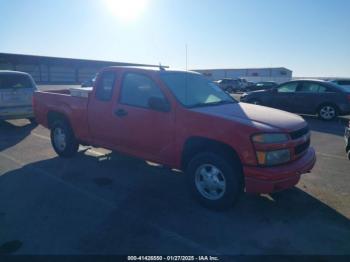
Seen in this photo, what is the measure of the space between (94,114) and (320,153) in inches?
207

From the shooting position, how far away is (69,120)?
6.57m

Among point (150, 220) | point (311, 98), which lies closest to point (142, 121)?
point (150, 220)

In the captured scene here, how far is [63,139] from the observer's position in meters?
6.85

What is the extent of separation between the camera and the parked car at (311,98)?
40.0ft

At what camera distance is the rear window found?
32.8 ft

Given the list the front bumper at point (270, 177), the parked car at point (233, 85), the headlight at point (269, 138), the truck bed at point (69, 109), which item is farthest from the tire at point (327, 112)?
the parked car at point (233, 85)

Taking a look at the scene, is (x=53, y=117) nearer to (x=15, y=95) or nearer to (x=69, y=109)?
(x=69, y=109)

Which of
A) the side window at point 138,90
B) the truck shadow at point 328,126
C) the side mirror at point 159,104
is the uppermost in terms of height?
the side window at point 138,90

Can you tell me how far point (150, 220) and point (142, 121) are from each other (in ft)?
5.28

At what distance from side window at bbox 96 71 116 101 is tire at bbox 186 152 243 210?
214 centimetres

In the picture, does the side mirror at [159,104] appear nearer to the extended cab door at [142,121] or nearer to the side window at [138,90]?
the extended cab door at [142,121]

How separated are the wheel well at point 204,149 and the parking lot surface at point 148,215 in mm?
685

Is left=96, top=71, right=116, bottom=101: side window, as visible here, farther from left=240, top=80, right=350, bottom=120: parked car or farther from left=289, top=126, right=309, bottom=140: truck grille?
left=240, top=80, right=350, bottom=120: parked car

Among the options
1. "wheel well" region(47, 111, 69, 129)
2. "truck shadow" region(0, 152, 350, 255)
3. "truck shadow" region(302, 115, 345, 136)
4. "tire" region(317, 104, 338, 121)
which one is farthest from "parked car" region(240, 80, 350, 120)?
"wheel well" region(47, 111, 69, 129)
